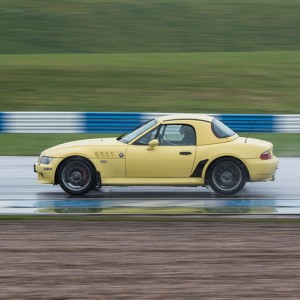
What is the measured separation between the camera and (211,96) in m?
23.9

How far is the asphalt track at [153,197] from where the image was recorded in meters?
12.0

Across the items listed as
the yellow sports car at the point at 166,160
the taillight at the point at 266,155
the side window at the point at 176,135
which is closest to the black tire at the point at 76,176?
the yellow sports car at the point at 166,160

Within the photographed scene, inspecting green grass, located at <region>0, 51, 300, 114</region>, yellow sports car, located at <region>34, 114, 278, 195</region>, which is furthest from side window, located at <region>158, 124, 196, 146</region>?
green grass, located at <region>0, 51, 300, 114</region>

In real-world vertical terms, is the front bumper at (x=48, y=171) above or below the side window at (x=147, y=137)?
below

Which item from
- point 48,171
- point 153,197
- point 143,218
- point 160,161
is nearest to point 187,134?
point 160,161

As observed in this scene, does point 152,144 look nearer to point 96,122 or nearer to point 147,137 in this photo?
point 147,137

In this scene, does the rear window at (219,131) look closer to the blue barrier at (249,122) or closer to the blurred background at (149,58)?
the blurred background at (149,58)

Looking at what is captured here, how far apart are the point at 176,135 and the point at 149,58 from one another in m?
16.8

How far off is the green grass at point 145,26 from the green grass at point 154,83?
4.75m

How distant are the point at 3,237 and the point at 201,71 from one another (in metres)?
17.8

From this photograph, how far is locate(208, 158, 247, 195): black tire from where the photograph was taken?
12789 mm

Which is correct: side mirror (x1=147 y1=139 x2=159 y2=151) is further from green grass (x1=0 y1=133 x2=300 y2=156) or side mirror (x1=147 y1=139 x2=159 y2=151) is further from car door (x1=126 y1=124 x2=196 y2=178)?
green grass (x1=0 y1=133 x2=300 y2=156)

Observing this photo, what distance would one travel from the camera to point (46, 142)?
63.0 ft

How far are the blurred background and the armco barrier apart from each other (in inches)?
11.1
